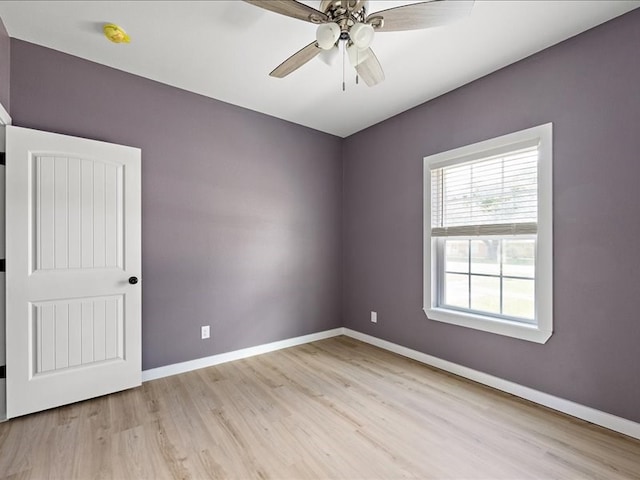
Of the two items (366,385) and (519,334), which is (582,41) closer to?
(519,334)

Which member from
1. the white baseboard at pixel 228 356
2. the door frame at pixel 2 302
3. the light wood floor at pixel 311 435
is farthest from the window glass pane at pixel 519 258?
the door frame at pixel 2 302

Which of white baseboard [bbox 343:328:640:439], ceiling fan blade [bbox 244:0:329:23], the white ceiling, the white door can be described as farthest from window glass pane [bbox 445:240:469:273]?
the white door

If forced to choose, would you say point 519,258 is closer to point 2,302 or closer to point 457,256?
point 457,256

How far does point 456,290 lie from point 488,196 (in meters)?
0.94

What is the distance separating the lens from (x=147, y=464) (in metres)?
1.71

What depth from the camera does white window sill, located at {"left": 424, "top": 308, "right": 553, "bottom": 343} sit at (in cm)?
234

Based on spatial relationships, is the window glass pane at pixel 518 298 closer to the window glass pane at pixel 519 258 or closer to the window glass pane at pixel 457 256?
the window glass pane at pixel 519 258

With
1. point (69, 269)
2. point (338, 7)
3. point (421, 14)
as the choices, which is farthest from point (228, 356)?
point (421, 14)

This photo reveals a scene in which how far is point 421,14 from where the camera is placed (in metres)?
1.60

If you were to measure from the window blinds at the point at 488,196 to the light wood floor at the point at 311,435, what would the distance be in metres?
1.38

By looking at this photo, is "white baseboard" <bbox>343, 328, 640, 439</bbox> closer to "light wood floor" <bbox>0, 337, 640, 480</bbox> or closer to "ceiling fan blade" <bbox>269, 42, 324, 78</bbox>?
"light wood floor" <bbox>0, 337, 640, 480</bbox>

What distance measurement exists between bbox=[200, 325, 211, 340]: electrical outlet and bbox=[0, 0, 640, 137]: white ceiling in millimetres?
2342

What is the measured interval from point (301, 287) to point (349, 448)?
2.13 metres

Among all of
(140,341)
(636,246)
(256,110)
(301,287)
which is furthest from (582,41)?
(140,341)
